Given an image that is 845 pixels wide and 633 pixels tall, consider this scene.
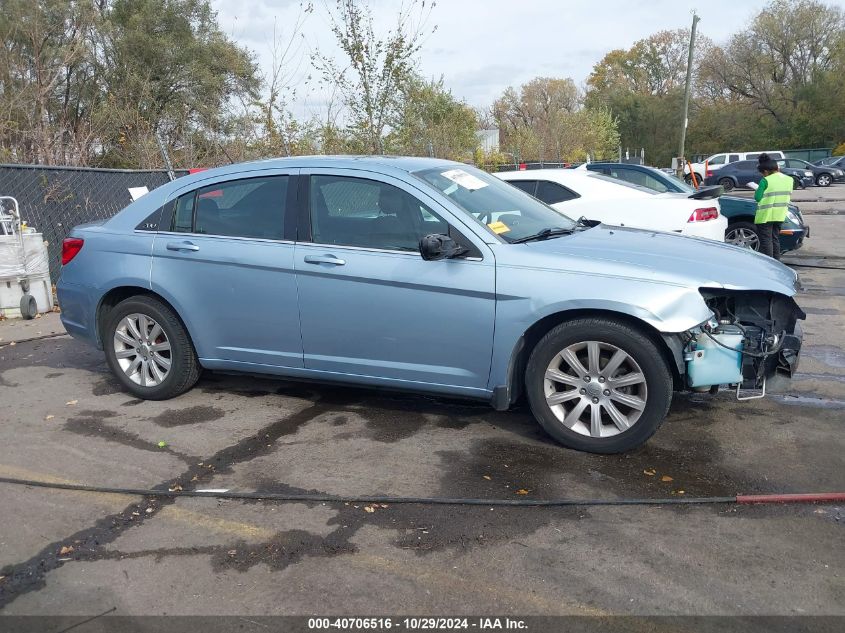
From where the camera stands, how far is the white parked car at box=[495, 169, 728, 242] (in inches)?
370

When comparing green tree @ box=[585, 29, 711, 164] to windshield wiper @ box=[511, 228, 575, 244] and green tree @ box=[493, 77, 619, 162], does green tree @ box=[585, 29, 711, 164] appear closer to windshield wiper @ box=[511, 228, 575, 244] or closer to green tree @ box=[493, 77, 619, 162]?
green tree @ box=[493, 77, 619, 162]

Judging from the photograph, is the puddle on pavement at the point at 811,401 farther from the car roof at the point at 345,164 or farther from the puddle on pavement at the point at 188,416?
the puddle on pavement at the point at 188,416

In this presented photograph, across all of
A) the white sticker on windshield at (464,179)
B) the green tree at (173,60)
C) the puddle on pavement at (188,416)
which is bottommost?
the puddle on pavement at (188,416)

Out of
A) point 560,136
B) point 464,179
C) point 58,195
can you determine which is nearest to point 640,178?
point 464,179

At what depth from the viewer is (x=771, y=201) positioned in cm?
1070

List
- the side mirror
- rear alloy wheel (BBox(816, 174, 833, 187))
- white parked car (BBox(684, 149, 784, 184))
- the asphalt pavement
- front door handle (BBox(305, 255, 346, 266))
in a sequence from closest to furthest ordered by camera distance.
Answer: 1. the asphalt pavement
2. the side mirror
3. front door handle (BBox(305, 255, 346, 266))
4. rear alloy wheel (BBox(816, 174, 833, 187))
5. white parked car (BBox(684, 149, 784, 184))

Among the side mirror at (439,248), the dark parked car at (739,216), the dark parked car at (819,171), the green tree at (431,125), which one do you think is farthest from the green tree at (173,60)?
the dark parked car at (819,171)

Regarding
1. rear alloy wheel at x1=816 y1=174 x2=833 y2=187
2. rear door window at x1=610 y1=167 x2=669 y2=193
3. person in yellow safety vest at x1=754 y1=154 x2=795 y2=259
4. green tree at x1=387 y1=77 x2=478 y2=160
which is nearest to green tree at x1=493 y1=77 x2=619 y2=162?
green tree at x1=387 y1=77 x2=478 y2=160

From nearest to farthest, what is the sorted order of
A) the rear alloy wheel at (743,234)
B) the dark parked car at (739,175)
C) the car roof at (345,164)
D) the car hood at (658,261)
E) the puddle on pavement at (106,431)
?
the car hood at (658,261) < the puddle on pavement at (106,431) < the car roof at (345,164) < the rear alloy wheel at (743,234) < the dark parked car at (739,175)

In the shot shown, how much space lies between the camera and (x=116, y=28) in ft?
80.8

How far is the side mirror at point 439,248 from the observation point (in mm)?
4668

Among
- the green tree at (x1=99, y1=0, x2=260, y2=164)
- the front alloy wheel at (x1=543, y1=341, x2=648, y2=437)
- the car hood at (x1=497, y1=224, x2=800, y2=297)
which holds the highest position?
the green tree at (x1=99, y1=0, x2=260, y2=164)

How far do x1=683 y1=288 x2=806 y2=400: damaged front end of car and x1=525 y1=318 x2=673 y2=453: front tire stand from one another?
251mm

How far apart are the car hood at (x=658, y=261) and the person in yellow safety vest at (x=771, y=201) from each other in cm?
616
